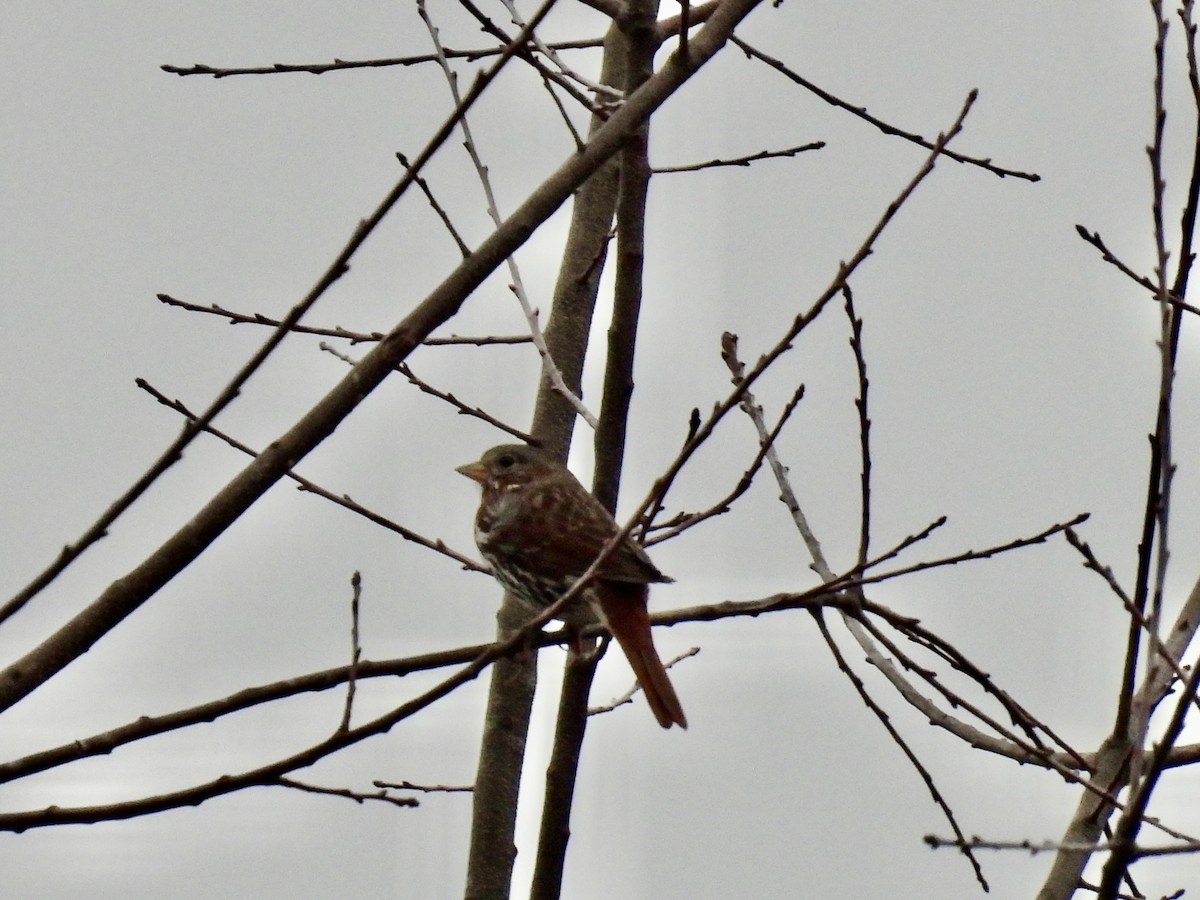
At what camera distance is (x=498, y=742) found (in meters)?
2.67

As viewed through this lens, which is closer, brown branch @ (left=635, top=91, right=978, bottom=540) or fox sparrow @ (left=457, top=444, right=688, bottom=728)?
brown branch @ (left=635, top=91, right=978, bottom=540)

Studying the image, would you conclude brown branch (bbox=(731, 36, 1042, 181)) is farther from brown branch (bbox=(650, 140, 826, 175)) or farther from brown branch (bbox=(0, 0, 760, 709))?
brown branch (bbox=(0, 0, 760, 709))

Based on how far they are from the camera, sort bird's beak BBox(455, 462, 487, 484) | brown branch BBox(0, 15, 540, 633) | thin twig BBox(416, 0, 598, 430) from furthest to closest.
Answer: bird's beak BBox(455, 462, 487, 484) → thin twig BBox(416, 0, 598, 430) → brown branch BBox(0, 15, 540, 633)

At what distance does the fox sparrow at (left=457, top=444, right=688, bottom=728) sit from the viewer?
2295 millimetres

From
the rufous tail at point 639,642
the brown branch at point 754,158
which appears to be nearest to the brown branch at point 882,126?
the brown branch at point 754,158

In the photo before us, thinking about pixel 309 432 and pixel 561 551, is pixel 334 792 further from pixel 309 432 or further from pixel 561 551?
pixel 561 551

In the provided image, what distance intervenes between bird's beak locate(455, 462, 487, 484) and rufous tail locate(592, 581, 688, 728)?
2.65 feet

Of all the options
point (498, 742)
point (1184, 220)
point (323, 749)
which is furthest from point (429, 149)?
point (498, 742)

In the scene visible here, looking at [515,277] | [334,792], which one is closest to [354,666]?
[334,792]

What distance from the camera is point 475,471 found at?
318 centimetres

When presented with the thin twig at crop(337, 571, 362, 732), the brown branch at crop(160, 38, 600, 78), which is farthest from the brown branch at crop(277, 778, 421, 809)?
the brown branch at crop(160, 38, 600, 78)

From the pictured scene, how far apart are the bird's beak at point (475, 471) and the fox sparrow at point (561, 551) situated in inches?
0.6

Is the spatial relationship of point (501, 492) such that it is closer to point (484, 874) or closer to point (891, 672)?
point (484, 874)

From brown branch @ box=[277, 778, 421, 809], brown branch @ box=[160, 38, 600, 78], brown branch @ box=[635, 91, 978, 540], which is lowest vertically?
brown branch @ box=[277, 778, 421, 809]
